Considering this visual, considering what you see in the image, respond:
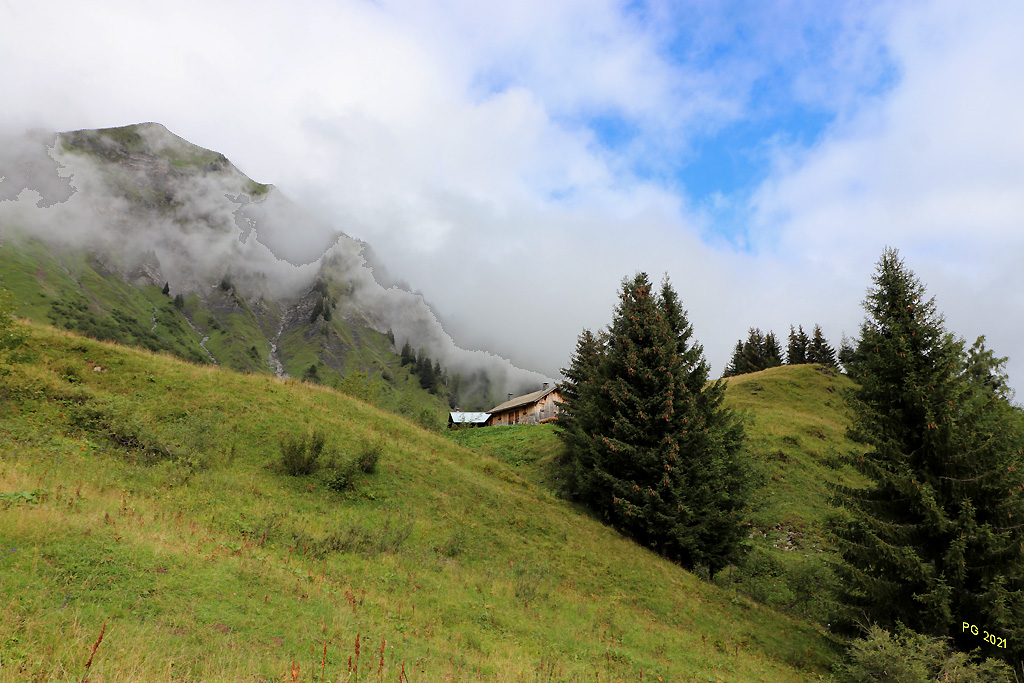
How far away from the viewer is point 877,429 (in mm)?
15398

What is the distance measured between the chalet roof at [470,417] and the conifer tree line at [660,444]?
59590mm

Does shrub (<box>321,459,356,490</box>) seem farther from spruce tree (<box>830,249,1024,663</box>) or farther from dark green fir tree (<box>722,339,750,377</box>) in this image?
dark green fir tree (<box>722,339,750,377</box>)

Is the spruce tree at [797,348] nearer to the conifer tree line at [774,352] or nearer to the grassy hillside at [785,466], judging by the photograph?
the conifer tree line at [774,352]

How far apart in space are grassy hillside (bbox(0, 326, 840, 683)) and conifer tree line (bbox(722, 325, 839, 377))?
73989mm

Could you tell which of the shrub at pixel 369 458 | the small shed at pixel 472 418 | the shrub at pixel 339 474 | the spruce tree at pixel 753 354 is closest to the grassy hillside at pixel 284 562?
the shrub at pixel 339 474

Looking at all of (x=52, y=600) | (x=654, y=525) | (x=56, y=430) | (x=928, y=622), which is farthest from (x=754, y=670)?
(x=56, y=430)

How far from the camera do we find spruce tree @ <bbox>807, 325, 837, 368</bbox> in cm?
8239

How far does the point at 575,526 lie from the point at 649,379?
8.40 metres

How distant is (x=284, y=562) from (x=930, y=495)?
18.5m

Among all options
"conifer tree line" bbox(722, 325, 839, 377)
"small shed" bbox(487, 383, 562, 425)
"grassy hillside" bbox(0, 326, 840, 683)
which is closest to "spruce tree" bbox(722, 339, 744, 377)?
"conifer tree line" bbox(722, 325, 839, 377)

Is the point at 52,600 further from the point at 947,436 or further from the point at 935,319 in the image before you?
the point at 935,319

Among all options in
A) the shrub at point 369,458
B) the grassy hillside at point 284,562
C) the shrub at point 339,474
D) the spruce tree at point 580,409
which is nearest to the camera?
the grassy hillside at point 284,562

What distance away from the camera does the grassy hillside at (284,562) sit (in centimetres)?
711

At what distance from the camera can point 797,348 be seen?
87312 millimetres
